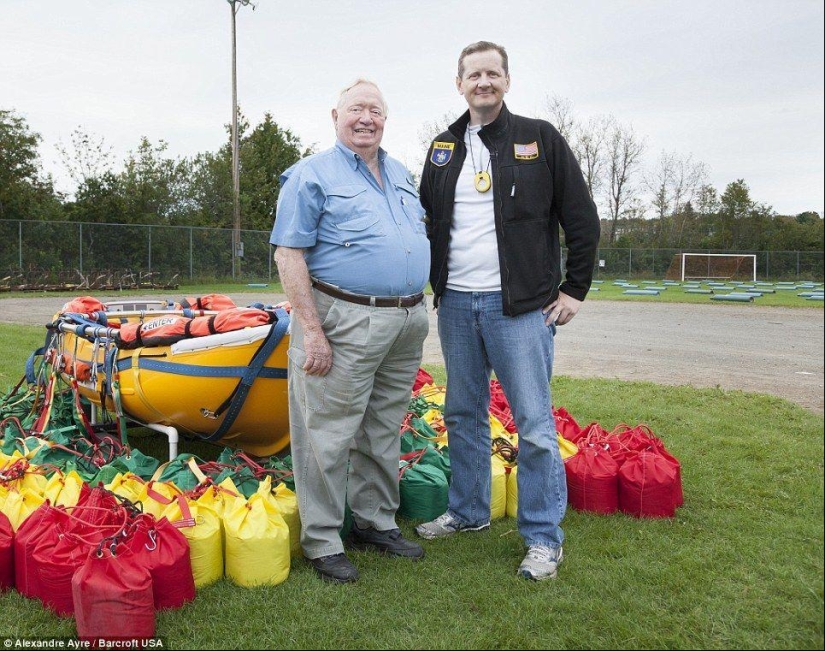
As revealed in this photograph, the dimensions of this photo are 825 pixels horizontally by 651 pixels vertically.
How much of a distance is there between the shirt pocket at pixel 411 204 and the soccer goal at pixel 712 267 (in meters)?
29.7

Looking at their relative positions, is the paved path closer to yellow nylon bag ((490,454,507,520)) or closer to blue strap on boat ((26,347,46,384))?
yellow nylon bag ((490,454,507,520))

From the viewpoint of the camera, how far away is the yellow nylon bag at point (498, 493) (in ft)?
13.0

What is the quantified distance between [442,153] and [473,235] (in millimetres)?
433

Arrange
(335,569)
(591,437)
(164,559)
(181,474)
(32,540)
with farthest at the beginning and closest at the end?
(591,437), (181,474), (335,569), (32,540), (164,559)

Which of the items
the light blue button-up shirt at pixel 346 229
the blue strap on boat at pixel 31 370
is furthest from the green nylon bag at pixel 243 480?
the blue strap on boat at pixel 31 370

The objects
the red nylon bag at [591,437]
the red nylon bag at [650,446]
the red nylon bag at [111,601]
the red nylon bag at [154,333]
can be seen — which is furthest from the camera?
the red nylon bag at [591,437]

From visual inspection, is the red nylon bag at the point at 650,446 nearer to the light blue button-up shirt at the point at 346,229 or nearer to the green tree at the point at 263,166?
the light blue button-up shirt at the point at 346,229

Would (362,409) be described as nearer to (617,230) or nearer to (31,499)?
(31,499)

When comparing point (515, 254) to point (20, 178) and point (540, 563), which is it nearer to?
point (540, 563)

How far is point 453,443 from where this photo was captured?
372 centimetres

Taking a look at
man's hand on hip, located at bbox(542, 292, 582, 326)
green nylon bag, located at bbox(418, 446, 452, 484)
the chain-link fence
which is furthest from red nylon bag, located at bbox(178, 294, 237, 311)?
the chain-link fence

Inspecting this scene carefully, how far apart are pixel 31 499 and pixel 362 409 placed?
1.56 metres

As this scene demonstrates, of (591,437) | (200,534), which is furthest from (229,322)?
(591,437)

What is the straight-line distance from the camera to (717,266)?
116 feet
